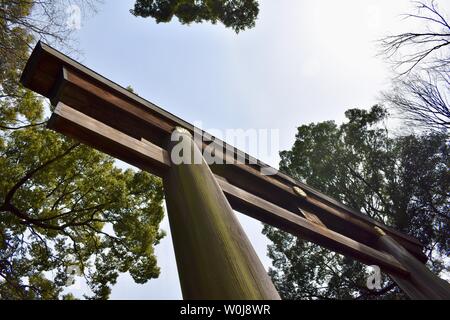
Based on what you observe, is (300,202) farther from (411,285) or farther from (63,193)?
(63,193)

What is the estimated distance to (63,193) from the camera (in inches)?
336

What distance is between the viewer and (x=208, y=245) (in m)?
1.30

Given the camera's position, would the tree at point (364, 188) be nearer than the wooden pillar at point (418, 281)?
No

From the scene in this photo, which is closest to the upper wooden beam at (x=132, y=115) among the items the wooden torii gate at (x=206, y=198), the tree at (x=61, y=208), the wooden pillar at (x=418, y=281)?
the wooden torii gate at (x=206, y=198)

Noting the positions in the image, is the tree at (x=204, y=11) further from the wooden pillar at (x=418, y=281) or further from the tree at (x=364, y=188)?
the wooden pillar at (x=418, y=281)

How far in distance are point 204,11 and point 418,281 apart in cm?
847

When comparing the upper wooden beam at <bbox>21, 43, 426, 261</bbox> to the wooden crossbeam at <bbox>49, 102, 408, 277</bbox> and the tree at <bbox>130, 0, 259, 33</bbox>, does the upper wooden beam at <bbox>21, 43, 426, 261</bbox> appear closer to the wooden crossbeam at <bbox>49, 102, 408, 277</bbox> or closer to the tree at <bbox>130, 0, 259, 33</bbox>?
the wooden crossbeam at <bbox>49, 102, 408, 277</bbox>

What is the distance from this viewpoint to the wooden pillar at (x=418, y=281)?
2.71m

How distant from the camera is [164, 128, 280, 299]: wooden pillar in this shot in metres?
1.13

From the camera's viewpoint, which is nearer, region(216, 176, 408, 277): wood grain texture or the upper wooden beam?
the upper wooden beam

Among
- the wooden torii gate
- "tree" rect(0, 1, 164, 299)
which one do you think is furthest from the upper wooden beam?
"tree" rect(0, 1, 164, 299)

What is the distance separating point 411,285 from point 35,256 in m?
9.52

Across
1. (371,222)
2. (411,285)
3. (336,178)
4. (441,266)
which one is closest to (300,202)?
(371,222)

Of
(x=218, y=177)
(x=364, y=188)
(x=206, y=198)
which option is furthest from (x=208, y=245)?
(x=364, y=188)
